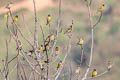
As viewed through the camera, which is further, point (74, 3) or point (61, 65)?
point (74, 3)

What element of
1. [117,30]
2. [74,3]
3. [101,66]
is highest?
[74,3]

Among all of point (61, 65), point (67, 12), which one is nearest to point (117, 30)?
point (67, 12)

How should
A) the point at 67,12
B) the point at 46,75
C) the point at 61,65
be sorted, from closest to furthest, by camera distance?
1. the point at 46,75
2. the point at 61,65
3. the point at 67,12

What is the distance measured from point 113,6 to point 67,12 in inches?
168

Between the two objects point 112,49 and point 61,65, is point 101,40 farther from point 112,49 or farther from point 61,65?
point 61,65

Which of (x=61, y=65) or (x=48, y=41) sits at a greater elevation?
(x=48, y=41)

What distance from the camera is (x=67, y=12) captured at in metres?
21.9

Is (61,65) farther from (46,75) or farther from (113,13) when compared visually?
(113,13)

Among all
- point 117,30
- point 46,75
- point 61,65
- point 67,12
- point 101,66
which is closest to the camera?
point 46,75

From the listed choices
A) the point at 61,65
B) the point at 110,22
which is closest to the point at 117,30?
the point at 110,22

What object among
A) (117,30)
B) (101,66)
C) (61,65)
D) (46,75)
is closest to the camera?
(46,75)

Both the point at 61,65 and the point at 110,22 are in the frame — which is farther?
the point at 110,22

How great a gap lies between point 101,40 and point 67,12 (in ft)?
8.98

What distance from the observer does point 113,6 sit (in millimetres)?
24922
